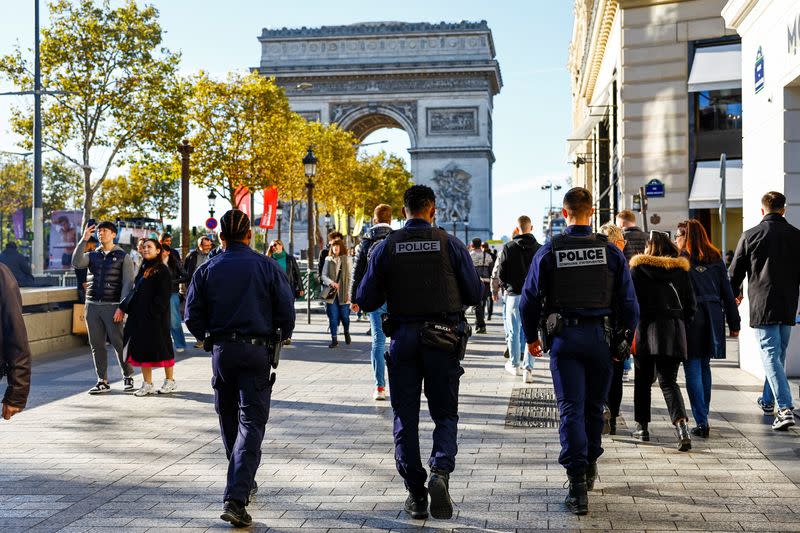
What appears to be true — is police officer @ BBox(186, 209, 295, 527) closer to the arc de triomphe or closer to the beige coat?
the beige coat

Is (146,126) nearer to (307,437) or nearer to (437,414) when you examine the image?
(307,437)

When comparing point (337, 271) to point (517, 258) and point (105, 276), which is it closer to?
point (517, 258)

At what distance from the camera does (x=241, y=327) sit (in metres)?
6.50

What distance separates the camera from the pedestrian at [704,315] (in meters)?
9.15

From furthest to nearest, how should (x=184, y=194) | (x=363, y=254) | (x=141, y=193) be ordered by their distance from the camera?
(x=141, y=193) → (x=184, y=194) → (x=363, y=254)

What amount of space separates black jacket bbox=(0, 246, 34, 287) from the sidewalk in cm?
1521

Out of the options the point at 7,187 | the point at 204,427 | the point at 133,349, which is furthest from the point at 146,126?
the point at 7,187

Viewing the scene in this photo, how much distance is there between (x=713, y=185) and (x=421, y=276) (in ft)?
65.9

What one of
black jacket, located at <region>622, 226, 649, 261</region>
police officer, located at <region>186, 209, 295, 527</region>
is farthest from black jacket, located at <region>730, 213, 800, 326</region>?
police officer, located at <region>186, 209, 295, 527</region>

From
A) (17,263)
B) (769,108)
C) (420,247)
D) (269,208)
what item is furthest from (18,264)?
(420,247)

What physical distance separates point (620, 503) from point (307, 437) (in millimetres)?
3330

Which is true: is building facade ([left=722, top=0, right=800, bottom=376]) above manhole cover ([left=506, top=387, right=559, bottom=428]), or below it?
above

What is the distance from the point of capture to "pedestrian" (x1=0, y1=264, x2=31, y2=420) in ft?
17.3

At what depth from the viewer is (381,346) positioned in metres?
11.6
